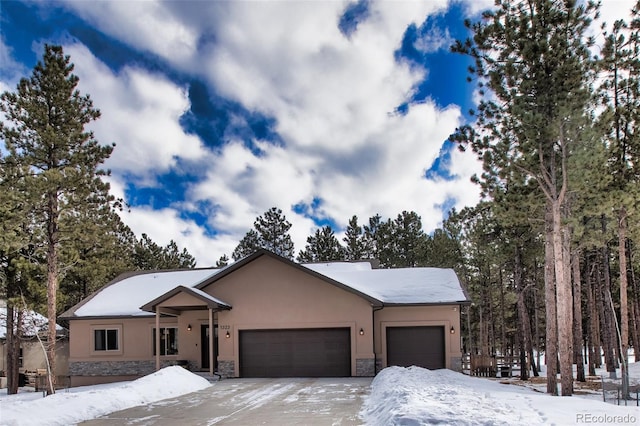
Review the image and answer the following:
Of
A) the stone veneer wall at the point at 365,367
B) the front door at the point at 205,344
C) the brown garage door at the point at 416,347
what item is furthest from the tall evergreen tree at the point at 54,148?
the brown garage door at the point at 416,347

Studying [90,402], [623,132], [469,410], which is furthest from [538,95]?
[90,402]

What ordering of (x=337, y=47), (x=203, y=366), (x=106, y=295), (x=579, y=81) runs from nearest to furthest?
(x=579, y=81) < (x=337, y=47) < (x=203, y=366) < (x=106, y=295)

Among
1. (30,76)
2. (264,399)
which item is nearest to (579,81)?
(264,399)

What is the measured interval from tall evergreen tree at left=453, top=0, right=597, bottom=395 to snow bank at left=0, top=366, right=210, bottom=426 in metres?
10.5

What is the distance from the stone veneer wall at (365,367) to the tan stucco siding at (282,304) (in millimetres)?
201

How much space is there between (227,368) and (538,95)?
45.4 ft

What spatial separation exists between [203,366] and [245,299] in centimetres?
355

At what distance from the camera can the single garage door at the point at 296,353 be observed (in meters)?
18.9

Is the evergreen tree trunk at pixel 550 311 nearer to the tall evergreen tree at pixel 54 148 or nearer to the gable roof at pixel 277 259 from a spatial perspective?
the gable roof at pixel 277 259

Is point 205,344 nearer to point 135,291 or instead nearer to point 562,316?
point 135,291

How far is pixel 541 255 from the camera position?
76.8ft

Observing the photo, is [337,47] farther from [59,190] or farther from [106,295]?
[106,295]

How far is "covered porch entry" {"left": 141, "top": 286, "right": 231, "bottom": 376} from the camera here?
18234 millimetres

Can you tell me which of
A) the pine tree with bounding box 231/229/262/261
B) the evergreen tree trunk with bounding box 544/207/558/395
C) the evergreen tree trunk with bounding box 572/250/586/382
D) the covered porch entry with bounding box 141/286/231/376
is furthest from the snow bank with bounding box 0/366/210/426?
the pine tree with bounding box 231/229/262/261
